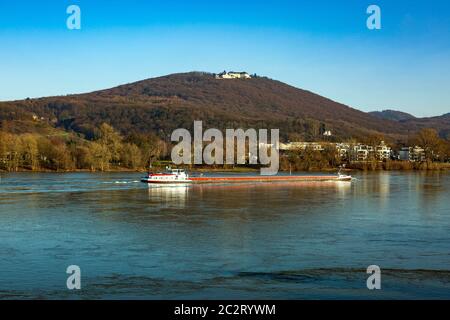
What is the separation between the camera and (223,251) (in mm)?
17219

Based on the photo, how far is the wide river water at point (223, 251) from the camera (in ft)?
42.4

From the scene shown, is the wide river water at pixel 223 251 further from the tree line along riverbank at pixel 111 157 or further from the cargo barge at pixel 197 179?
the tree line along riverbank at pixel 111 157

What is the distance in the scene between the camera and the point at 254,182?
199 ft

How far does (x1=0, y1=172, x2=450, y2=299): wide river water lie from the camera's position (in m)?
12.9

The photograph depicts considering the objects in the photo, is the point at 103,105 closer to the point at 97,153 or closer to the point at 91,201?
the point at 97,153

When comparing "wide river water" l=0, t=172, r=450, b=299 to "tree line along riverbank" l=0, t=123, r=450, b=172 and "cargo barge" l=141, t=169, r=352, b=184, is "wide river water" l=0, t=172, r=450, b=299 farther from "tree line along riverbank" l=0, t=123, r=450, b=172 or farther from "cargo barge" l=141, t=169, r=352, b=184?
"tree line along riverbank" l=0, t=123, r=450, b=172

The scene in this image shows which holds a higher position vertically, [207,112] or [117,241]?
[207,112]

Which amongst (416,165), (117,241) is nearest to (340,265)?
(117,241)

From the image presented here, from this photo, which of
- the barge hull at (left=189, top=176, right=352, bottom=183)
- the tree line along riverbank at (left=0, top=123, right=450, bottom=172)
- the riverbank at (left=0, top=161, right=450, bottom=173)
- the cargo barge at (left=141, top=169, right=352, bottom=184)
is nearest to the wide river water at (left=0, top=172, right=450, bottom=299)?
the cargo barge at (left=141, top=169, right=352, bottom=184)

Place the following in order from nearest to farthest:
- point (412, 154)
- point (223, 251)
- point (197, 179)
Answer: point (223, 251), point (197, 179), point (412, 154)

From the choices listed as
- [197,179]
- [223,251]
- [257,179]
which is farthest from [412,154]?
[223,251]

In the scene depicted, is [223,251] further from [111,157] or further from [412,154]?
[412,154]

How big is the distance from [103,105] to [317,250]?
583ft

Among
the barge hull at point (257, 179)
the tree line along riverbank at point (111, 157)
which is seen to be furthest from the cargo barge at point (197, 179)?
the tree line along riverbank at point (111, 157)
